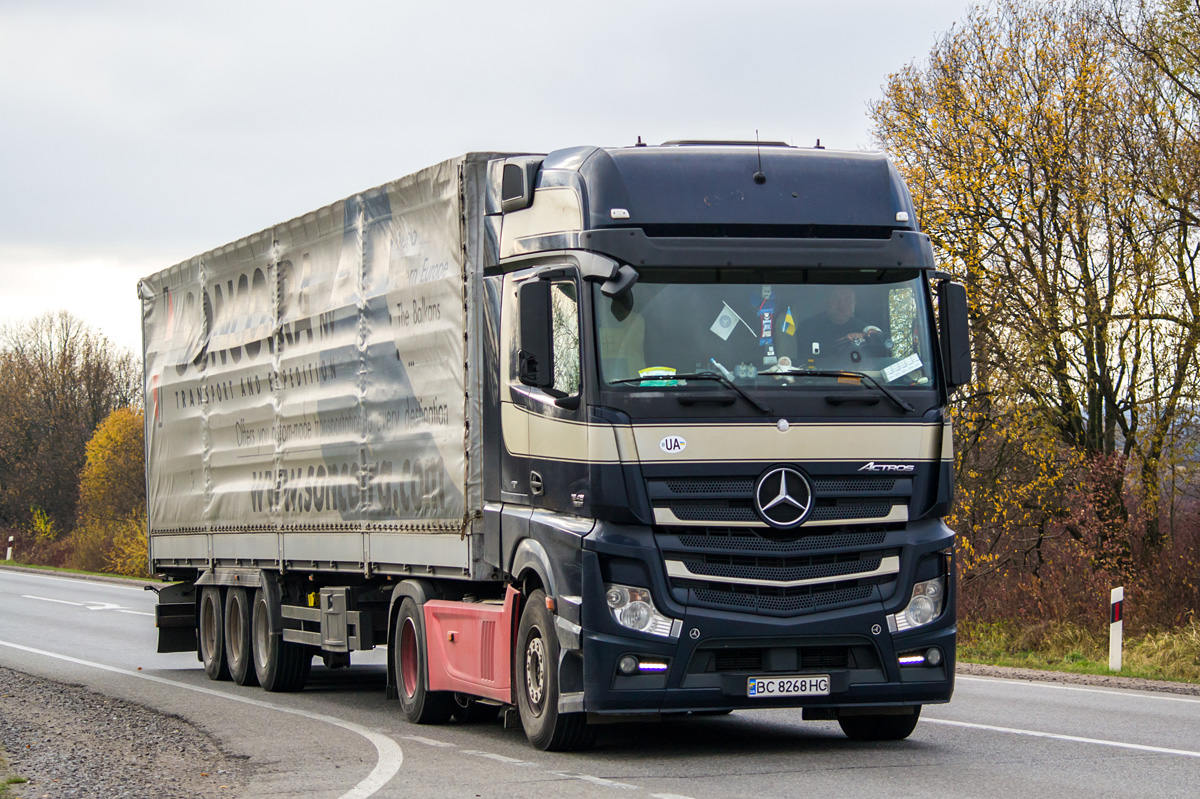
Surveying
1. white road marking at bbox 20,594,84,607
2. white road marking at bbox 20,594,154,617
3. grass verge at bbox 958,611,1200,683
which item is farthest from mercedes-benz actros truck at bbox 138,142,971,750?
white road marking at bbox 20,594,84,607

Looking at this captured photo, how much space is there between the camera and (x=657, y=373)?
29.3 feet

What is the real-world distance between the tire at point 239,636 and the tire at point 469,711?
4240 millimetres

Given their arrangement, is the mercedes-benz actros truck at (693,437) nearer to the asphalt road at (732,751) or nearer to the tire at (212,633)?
the asphalt road at (732,751)

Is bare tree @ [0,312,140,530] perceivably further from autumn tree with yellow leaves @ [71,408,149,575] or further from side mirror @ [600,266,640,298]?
side mirror @ [600,266,640,298]

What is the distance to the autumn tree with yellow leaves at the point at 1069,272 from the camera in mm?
19984

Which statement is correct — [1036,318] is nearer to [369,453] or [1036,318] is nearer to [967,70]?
[967,70]

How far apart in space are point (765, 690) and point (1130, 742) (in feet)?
9.39

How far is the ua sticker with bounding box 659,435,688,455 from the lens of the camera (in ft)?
28.8

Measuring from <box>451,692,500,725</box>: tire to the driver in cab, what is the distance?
4.10m

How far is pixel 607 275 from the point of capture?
904 cm

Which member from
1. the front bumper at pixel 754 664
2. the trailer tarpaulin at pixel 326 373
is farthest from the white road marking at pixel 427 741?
the front bumper at pixel 754 664

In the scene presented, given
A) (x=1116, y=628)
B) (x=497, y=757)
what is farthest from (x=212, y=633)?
(x=1116, y=628)

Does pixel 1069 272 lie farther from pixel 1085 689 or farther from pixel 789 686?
pixel 789 686

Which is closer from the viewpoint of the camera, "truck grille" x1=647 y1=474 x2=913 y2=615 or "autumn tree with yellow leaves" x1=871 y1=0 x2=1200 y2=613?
"truck grille" x1=647 y1=474 x2=913 y2=615
